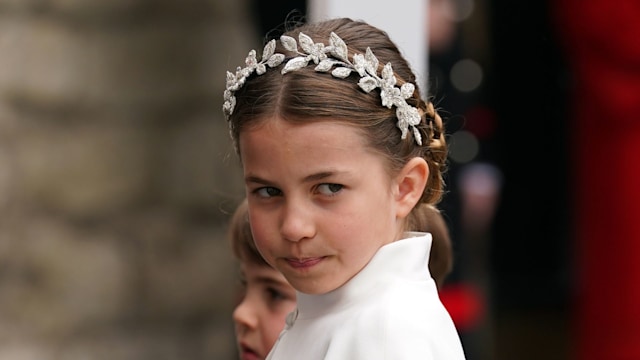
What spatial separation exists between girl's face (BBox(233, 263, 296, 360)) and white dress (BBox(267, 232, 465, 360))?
0.54 meters

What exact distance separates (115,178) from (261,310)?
250 centimetres

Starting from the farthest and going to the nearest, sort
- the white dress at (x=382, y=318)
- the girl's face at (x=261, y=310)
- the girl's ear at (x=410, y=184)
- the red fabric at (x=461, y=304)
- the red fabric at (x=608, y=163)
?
the red fabric at (x=608, y=163) → the red fabric at (x=461, y=304) → the girl's face at (x=261, y=310) → the girl's ear at (x=410, y=184) → the white dress at (x=382, y=318)

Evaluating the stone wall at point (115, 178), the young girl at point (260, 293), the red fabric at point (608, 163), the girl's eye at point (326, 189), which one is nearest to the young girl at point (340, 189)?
the girl's eye at point (326, 189)

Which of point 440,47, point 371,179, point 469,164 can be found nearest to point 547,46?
point 469,164

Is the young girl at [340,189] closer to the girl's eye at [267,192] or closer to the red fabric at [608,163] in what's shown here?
the girl's eye at [267,192]

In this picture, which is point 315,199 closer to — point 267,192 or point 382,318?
point 267,192

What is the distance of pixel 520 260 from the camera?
767 centimetres

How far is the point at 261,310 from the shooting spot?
2.62 m

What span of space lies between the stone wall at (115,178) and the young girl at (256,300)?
2.07m

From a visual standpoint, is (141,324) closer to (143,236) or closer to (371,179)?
(143,236)

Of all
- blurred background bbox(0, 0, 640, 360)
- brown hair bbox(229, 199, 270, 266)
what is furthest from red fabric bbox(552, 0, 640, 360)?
brown hair bbox(229, 199, 270, 266)

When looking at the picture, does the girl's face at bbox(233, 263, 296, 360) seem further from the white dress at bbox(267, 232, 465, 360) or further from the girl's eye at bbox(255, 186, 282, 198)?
the girl's eye at bbox(255, 186, 282, 198)

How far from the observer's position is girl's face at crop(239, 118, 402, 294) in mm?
1874

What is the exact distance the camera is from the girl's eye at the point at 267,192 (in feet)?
6.31
